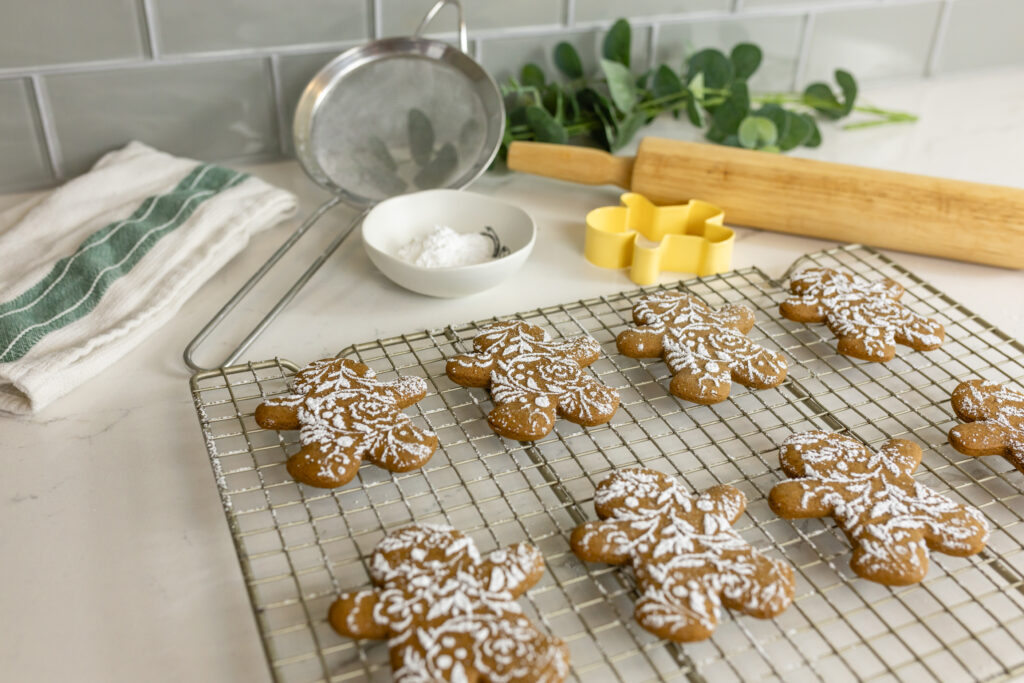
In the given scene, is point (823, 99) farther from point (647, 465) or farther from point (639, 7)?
point (647, 465)

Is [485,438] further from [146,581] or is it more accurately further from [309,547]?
[146,581]

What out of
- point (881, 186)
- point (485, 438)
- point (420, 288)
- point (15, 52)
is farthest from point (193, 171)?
point (881, 186)

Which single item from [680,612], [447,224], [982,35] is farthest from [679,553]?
[982,35]

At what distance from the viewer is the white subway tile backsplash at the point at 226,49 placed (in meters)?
1.12

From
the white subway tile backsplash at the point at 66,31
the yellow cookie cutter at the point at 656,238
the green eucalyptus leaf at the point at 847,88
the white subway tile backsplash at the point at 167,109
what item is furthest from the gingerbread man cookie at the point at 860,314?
the white subway tile backsplash at the point at 66,31

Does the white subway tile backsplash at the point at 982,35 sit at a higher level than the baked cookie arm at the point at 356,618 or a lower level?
higher

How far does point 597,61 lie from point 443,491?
→ 875 mm

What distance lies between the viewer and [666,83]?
1376 mm

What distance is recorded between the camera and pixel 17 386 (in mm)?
860

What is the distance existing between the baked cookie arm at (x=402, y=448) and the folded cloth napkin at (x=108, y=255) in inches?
13.7

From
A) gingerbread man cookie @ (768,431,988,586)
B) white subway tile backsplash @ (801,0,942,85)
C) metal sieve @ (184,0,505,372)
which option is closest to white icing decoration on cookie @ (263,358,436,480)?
gingerbread man cookie @ (768,431,988,586)

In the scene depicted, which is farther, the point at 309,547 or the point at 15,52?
the point at 15,52

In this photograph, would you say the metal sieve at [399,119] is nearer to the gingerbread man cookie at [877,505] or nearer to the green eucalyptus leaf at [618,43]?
the green eucalyptus leaf at [618,43]

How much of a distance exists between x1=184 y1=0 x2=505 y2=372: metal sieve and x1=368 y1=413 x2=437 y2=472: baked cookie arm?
0.51 meters
